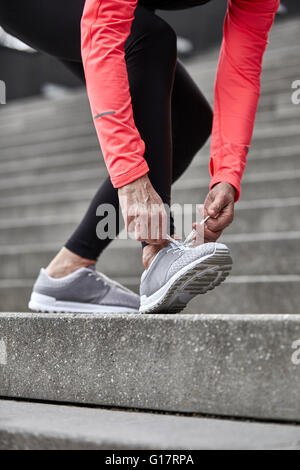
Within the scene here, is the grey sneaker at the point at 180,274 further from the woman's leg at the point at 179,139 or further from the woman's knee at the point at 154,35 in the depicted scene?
the woman's knee at the point at 154,35

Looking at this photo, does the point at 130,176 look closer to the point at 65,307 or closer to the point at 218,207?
the point at 218,207

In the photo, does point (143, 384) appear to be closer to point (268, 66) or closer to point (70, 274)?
point (70, 274)

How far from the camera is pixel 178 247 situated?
1.13 metres

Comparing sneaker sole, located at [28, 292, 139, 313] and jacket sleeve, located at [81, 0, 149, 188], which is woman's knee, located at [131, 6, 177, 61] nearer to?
jacket sleeve, located at [81, 0, 149, 188]

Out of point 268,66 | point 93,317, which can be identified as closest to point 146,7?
point 93,317

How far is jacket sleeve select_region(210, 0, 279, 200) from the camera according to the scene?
4.07ft

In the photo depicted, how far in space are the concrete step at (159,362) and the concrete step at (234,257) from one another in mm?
983

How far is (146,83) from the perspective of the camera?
45.8 inches

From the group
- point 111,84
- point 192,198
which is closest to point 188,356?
point 111,84

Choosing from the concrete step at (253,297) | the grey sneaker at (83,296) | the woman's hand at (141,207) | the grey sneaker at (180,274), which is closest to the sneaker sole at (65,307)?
the grey sneaker at (83,296)

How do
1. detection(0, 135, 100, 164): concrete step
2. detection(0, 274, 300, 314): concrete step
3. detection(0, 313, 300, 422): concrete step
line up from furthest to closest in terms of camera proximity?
detection(0, 135, 100, 164): concrete step → detection(0, 274, 300, 314): concrete step → detection(0, 313, 300, 422): concrete step

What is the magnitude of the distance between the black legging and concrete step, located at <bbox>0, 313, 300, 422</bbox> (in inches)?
11.1

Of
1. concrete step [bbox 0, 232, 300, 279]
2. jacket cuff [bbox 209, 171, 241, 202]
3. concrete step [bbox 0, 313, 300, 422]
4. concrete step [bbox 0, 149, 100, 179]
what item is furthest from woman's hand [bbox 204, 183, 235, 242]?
concrete step [bbox 0, 149, 100, 179]

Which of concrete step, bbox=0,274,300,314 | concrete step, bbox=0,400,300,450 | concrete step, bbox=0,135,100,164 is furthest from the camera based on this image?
concrete step, bbox=0,135,100,164
